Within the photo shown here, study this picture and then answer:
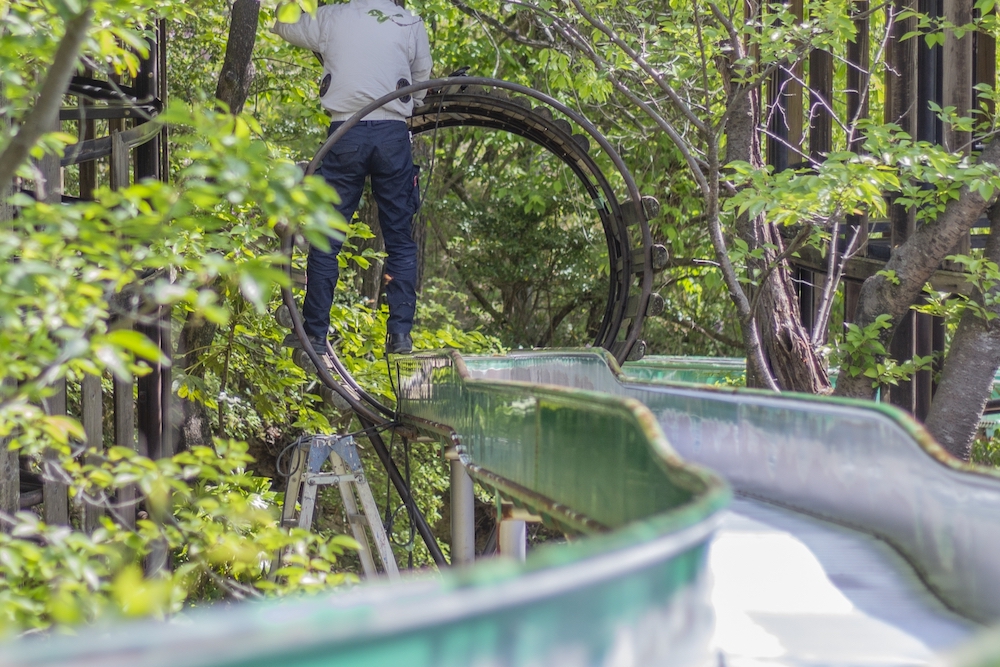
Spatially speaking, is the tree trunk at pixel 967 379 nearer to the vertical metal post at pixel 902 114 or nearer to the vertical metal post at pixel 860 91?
the vertical metal post at pixel 902 114

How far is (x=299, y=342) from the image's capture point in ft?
19.1

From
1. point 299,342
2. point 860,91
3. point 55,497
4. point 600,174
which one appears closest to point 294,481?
point 299,342

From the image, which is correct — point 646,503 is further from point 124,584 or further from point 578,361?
point 578,361

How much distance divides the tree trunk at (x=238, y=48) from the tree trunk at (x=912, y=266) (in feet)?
13.2

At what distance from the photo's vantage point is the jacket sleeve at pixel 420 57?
595 cm

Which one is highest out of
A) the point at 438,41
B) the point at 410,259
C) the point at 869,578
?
the point at 438,41

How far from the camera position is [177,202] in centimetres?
220

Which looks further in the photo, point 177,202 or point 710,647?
point 177,202

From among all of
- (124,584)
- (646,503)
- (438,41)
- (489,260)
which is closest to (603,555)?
(124,584)

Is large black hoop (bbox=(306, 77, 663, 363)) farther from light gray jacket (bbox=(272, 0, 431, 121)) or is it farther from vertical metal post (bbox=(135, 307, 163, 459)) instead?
vertical metal post (bbox=(135, 307, 163, 459))

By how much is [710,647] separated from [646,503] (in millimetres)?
539

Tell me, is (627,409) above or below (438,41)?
below

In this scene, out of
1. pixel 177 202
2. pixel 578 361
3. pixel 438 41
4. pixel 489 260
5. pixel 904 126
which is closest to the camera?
pixel 177 202

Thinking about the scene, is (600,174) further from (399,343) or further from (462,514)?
(462,514)
